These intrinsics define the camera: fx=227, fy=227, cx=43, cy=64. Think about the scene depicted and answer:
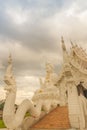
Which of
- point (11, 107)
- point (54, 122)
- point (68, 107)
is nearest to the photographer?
point (11, 107)

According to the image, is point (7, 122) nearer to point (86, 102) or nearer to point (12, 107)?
point (12, 107)

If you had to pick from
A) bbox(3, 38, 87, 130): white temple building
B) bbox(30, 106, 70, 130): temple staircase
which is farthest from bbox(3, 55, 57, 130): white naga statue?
bbox(30, 106, 70, 130): temple staircase

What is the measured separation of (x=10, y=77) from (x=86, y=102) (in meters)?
3.92

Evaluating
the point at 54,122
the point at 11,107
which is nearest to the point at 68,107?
the point at 54,122

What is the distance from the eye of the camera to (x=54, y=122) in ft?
37.8

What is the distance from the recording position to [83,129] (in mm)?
9688

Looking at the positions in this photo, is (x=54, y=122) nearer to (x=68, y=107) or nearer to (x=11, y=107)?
(x=68, y=107)

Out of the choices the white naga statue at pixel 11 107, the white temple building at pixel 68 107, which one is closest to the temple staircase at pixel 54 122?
the white temple building at pixel 68 107

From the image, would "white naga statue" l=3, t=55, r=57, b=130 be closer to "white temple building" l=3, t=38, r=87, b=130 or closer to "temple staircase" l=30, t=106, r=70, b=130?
"white temple building" l=3, t=38, r=87, b=130

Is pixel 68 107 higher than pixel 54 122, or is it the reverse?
pixel 68 107

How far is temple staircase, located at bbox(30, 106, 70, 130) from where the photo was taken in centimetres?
1096

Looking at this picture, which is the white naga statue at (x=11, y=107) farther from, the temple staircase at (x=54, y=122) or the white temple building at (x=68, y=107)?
the temple staircase at (x=54, y=122)

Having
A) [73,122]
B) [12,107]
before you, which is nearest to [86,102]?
[73,122]

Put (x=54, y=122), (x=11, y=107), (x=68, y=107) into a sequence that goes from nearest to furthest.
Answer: (x=11, y=107) → (x=68, y=107) → (x=54, y=122)
